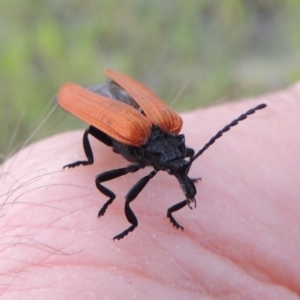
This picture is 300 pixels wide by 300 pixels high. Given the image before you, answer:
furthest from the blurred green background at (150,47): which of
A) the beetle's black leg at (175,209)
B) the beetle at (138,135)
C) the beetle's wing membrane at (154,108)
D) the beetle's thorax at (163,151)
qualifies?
the beetle's black leg at (175,209)

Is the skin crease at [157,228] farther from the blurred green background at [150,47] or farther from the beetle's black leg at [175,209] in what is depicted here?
the blurred green background at [150,47]

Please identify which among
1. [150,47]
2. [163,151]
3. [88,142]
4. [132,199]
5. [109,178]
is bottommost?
[150,47]

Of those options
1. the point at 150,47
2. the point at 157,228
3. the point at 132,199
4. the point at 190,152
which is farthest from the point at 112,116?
the point at 150,47

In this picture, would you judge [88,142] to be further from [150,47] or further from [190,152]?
[150,47]

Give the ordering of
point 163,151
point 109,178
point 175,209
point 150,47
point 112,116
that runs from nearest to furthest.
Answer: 1. point 175,209
2. point 109,178
3. point 163,151
4. point 112,116
5. point 150,47

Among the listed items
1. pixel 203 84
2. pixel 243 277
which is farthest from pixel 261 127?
pixel 203 84

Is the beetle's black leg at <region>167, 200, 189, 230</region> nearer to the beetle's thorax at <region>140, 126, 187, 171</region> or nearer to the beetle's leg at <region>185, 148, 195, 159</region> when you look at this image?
the beetle's thorax at <region>140, 126, 187, 171</region>

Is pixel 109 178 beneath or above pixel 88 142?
above

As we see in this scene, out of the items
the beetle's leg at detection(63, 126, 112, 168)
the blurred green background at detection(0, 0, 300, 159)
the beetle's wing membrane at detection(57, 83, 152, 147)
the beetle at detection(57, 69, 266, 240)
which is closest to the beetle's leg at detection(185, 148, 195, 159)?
the beetle at detection(57, 69, 266, 240)
